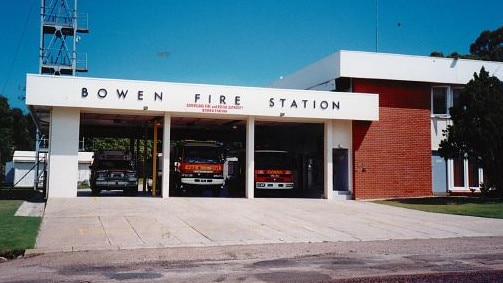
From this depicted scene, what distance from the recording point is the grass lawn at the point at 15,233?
10.2m

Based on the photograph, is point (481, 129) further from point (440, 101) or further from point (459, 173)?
point (459, 173)

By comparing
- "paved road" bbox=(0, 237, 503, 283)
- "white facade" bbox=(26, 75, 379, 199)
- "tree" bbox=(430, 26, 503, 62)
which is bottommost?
"paved road" bbox=(0, 237, 503, 283)

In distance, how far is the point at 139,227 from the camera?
14.0m

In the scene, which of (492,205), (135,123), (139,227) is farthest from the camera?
(135,123)

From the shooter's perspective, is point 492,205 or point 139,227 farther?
point 492,205

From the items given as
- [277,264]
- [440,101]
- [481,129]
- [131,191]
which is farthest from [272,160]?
[277,264]

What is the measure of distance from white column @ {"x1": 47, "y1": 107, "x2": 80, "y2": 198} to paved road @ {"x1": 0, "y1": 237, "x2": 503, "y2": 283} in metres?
12.3

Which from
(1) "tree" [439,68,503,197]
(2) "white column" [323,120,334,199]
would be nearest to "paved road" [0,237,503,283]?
(1) "tree" [439,68,503,197]

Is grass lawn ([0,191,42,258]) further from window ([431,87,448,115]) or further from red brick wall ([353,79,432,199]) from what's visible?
window ([431,87,448,115])

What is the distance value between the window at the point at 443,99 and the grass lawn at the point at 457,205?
528cm

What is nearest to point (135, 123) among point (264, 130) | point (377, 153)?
point (264, 130)

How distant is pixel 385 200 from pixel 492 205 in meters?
5.13

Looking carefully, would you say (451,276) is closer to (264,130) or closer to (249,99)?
(249,99)

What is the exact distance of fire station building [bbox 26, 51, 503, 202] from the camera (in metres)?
21.7
